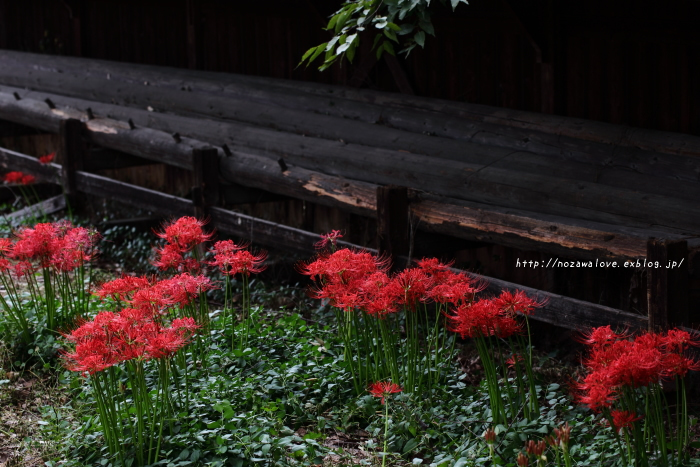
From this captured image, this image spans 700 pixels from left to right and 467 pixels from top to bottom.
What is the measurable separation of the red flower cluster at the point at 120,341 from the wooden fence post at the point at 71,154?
203 inches

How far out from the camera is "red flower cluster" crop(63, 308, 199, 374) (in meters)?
3.36

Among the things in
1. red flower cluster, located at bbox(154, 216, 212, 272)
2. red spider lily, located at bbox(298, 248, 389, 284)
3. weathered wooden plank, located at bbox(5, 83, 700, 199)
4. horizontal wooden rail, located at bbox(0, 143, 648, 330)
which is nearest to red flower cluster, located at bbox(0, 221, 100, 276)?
red flower cluster, located at bbox(154, 216, 212, 272)

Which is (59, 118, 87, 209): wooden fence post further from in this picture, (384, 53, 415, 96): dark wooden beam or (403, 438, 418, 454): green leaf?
(403, 438, 418, 454): green leaf

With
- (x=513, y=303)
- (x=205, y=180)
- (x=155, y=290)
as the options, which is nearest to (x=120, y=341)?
(x=155, y=290)

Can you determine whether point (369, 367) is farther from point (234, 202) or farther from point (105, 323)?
point (234, 202)

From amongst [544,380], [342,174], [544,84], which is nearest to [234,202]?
[342,174]

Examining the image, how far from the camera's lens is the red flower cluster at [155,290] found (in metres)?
3.75

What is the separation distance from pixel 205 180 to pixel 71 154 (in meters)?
2.11

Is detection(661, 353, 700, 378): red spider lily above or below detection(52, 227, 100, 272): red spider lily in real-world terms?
below

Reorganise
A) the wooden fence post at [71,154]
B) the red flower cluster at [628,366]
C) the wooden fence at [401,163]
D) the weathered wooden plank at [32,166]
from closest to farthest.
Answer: the red flower cluster at [628,366], the wooden fence at [401,163], the wooden fence post at [71,154], the weathered wooden plank at [32,166]

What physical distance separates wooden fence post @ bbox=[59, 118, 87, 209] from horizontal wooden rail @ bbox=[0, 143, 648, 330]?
8cm

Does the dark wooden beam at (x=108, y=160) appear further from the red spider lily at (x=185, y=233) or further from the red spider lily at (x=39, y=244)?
the red spider lily at (x=185, y=233)

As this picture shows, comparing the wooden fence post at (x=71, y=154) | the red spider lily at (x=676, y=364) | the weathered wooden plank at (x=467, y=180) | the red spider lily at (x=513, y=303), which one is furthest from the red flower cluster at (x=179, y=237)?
the wooden fence post at (x=71, y=154)

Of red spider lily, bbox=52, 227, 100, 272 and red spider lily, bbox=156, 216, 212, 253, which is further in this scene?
red spider lily, bbox=52, 227, 100, 272
